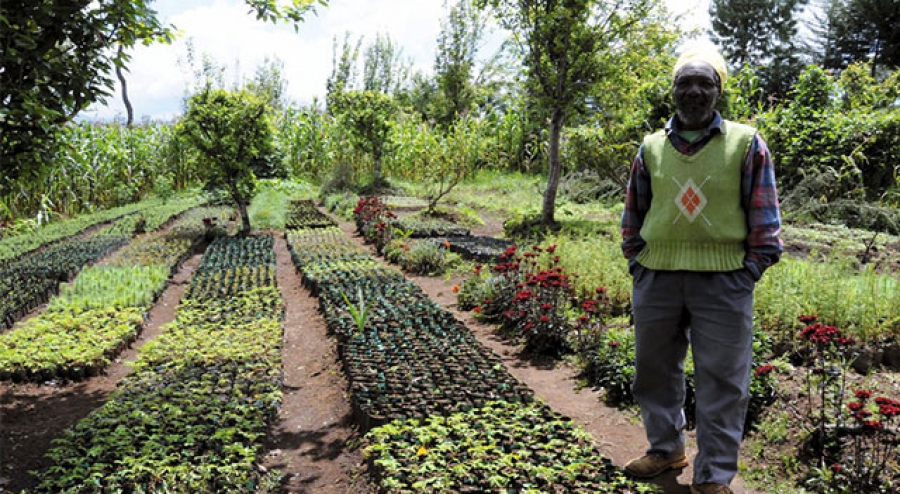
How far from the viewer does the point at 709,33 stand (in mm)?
38031

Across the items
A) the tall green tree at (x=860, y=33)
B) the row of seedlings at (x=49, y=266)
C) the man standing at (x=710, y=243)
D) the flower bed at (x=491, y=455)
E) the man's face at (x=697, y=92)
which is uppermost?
the tall green tree at (x=860, y=33)

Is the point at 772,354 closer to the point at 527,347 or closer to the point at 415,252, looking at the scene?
the point at 527,347

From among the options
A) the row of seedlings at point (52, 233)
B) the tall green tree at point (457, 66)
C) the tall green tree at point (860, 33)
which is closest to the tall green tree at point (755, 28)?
the tall green tree at point (860, 33)

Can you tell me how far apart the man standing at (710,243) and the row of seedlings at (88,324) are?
459cm

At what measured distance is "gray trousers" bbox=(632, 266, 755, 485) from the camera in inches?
107

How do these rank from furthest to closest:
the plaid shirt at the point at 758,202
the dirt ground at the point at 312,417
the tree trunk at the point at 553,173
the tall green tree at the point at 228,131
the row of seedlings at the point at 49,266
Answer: the tall green tree at the point at 228,131 < the tree trunk at the point at 553,173 < the row of seedlings at the point at 49,266 < the dirt ground at the point at 312,417 < the plaid shirt at the point at 758,202

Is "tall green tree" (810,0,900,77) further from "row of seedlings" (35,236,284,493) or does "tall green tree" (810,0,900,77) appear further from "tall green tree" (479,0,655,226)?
"row of seedlings" (35,236,284,493)

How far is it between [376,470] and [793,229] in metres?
8.82

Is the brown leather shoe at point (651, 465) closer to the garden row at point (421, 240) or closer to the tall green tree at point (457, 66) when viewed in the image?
the garden row at point (421, 240)

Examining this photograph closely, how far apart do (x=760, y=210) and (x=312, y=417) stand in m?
3.26

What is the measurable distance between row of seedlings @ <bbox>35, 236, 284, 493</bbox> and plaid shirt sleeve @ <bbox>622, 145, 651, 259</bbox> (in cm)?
233

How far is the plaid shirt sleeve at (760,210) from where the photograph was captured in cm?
266

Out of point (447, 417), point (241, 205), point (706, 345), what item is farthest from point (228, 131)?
point (706, 345)

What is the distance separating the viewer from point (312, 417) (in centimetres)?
436
